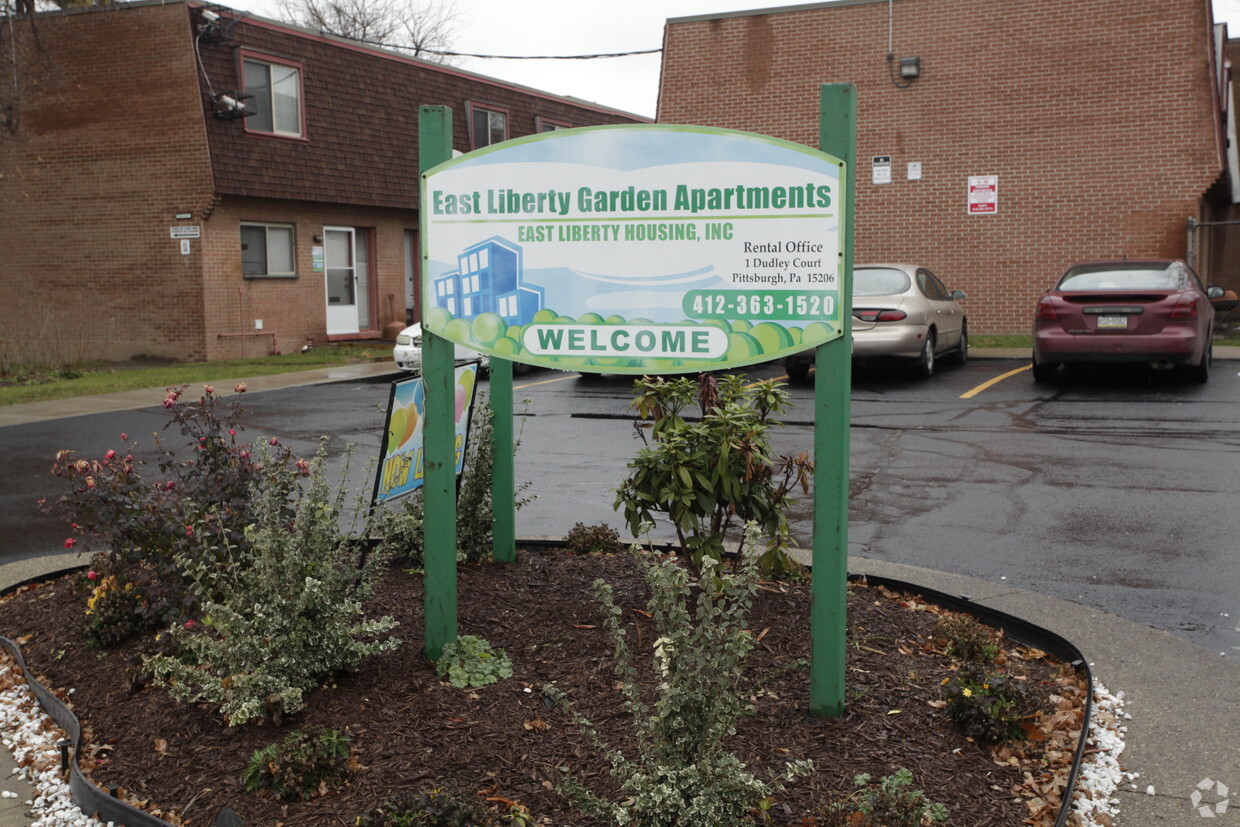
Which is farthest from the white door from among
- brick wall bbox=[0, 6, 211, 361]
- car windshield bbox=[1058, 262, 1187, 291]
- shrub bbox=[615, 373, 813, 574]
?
shrub bbox=[615, 373, 813, 574]

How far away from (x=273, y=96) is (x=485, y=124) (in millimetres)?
6840

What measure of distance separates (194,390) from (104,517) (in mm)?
12150

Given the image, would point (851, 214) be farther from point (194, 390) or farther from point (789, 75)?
point (789, 75)

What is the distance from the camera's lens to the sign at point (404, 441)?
16.1 feet

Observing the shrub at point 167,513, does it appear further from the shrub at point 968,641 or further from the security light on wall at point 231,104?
the security light on wall at point 231,104

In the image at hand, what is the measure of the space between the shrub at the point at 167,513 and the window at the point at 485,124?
2299 cm

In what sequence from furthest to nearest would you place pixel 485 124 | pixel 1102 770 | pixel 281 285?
1. pixel 485 124
2. pixel 281 285
3. pixel 1102 770

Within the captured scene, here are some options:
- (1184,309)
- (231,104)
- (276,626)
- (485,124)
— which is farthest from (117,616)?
(485,124)

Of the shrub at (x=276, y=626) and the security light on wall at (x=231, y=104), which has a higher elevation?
the security light on wall at (x=231, y=104)

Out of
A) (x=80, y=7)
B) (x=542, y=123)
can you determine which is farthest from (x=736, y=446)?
(x=542, y=123)

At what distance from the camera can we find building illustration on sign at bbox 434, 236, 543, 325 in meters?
4.30

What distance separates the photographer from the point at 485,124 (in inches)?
1125

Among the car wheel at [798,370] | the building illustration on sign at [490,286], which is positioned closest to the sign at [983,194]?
the car wheel at [798,370]

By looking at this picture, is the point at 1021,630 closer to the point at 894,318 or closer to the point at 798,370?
the point at 894,318
